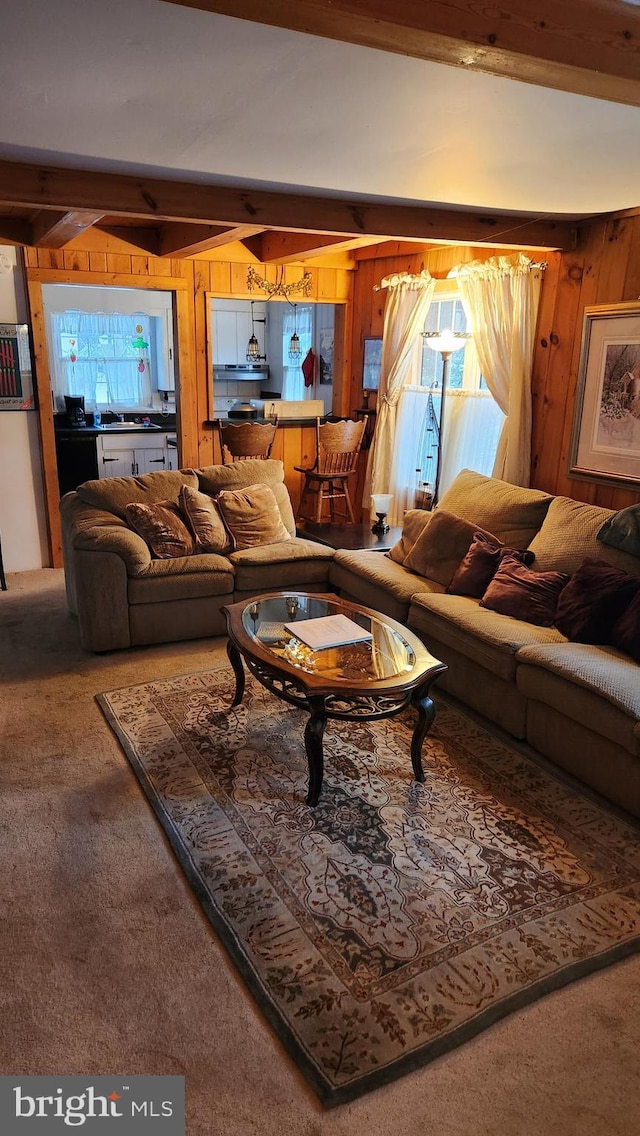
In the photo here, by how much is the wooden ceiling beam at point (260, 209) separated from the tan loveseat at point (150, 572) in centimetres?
162

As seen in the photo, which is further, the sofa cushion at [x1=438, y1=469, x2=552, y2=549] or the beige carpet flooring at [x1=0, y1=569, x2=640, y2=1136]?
the sofa cushion at [x1=438, y1=469, x2=552, y2=549]

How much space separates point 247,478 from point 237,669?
74.6 inches

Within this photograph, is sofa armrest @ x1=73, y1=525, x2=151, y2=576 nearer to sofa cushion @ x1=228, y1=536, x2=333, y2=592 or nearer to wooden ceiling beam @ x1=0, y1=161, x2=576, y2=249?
sofa cushion @ x1=228, y1=536, x2=333, y2=592

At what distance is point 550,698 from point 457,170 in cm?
212

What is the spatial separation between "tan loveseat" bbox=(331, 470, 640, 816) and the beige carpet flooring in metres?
0.86

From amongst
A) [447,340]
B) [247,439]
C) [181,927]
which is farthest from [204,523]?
[181,927]

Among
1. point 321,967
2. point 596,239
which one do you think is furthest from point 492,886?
point 596,239

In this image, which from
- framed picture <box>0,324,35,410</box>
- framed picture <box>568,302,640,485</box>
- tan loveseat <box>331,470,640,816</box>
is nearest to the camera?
tan loveseat <box>331,470,640,816</box>

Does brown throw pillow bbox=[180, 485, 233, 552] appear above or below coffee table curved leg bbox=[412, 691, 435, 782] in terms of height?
above

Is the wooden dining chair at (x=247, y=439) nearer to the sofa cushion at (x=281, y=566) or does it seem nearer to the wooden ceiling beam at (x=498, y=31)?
the sofa cushion at (x=281, y=566)

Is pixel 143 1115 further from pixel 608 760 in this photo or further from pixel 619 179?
pixel 619 179

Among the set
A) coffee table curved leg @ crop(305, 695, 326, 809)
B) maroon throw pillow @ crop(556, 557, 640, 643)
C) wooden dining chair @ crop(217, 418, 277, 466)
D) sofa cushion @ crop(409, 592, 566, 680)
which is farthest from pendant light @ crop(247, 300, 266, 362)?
coffee table curved leg @ crop(305, 695, 326, 809)

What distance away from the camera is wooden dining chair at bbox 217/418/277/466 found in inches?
228

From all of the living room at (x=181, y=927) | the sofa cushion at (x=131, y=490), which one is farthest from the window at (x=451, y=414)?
the sofa cushion at (x=131, y=490)
